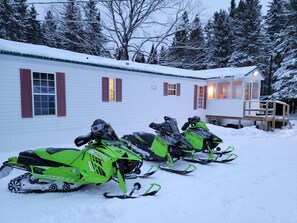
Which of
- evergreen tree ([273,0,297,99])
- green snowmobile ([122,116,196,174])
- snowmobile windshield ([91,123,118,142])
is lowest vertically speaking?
green snowmobile ([122,116,196,174])

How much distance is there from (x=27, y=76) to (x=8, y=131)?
1647mm

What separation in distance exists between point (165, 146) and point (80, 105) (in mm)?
4215

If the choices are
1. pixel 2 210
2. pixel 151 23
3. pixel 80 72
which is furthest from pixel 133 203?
pixel 151 23

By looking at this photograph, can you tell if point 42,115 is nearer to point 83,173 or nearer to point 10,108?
point 10,108

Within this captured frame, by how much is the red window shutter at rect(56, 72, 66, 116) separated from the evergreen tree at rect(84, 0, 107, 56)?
44.1ft

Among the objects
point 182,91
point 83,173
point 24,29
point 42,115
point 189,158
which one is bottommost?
point 189,158

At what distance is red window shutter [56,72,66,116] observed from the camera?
268 inches

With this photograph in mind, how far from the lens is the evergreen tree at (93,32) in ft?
62.3

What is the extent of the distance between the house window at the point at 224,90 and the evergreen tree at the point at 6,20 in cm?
1904

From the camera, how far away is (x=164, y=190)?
338cm

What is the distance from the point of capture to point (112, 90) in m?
8.56

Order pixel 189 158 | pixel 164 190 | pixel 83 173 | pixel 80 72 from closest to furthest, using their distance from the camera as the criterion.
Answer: pixel 83 173 → pixel 164 190 → pixel 189 158 → pixel 80 72

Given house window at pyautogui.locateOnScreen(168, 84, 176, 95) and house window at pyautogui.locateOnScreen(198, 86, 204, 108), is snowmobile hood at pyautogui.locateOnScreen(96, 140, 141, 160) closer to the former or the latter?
house window at pyautogui.locateOnScreen(168, 84, 176, 95)

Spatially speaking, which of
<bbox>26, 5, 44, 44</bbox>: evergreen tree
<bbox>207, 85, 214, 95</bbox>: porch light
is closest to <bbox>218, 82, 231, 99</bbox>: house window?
<bbox>207, 85, 214, 95</bbox>: porch light
